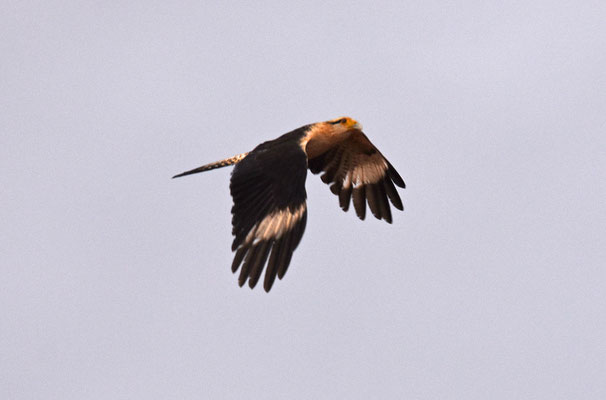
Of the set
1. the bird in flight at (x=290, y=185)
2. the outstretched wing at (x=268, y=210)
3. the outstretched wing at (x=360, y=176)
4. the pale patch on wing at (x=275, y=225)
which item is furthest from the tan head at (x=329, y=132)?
the pale patch on wing at (x=275, y=225)

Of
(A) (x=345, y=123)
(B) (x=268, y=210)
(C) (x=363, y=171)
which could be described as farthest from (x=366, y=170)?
(B) (x=268, y=210)

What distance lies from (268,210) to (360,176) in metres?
3.95

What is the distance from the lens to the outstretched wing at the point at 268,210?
14.0m

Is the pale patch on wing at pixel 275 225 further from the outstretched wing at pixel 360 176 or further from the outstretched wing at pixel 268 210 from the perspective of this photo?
the outstretched wing at pixel 360 176

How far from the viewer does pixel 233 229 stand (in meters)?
14.4

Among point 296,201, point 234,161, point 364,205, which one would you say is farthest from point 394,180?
point 296,201

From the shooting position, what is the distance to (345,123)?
17.7 metres

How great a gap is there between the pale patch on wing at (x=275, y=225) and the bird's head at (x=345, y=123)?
3.38m

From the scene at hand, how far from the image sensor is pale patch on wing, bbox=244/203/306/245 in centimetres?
1423

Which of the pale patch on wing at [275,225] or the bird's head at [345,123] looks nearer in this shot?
the pale patch on wing at [275,225]

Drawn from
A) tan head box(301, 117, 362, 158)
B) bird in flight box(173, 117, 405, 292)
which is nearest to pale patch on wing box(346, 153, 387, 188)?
bird in flight box(173, 117, 405, 292)

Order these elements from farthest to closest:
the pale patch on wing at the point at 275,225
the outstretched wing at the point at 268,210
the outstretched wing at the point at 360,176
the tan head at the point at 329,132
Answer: the outstretched wing at the point at 360,176
the tan head at the point at 329,132
the pale patch on wing at the point at 275,225
the outstretched wing at the point at 268,210

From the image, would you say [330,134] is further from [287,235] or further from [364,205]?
[287,235]

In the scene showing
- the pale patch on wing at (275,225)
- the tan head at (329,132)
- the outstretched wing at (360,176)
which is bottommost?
the pale patch on wing at (275,225)
